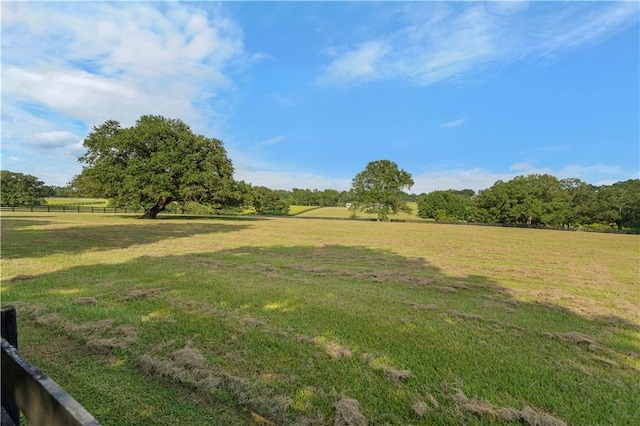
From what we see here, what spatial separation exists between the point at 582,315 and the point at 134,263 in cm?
961

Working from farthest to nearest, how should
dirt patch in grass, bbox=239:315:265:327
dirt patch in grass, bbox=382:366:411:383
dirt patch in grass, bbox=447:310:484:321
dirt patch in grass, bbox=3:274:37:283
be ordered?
dirt patch in grass, bbox=3:274:37:283
dirt patch in grass, bbox=447:310:484:321
dirt patch in grass, bbox=239:315:265:327
dirt patch in grass, bbox=382:366:411:383

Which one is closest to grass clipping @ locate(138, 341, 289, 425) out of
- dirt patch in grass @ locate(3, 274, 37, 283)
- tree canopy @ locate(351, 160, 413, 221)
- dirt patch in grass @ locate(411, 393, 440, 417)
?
dirt patch in grass @ locate(411, 393, 440, 417)

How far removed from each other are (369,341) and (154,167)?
29252 mm

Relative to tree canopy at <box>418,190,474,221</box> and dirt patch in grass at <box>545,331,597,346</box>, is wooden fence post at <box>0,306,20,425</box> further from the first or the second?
tree canopy at <box>418,190,474,221</box>

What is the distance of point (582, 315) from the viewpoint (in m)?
5.27

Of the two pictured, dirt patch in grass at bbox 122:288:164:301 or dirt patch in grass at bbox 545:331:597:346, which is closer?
A: dirt patch in grass at bbox 545:331:597:346

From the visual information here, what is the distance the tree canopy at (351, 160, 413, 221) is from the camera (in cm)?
5309

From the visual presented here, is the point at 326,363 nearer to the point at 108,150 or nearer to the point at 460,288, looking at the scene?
the point at 460,288

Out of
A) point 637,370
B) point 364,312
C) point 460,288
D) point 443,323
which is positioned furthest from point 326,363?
point 460,288

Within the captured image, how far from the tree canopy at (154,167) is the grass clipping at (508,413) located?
29.5 m

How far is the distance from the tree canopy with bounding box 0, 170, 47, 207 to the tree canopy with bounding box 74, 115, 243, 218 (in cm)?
3919

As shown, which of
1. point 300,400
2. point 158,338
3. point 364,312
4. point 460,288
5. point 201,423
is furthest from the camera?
point 460,288

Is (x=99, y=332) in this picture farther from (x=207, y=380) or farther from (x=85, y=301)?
(x=207, y=380)

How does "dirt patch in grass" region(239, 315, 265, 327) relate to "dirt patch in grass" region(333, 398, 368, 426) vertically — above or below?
above
